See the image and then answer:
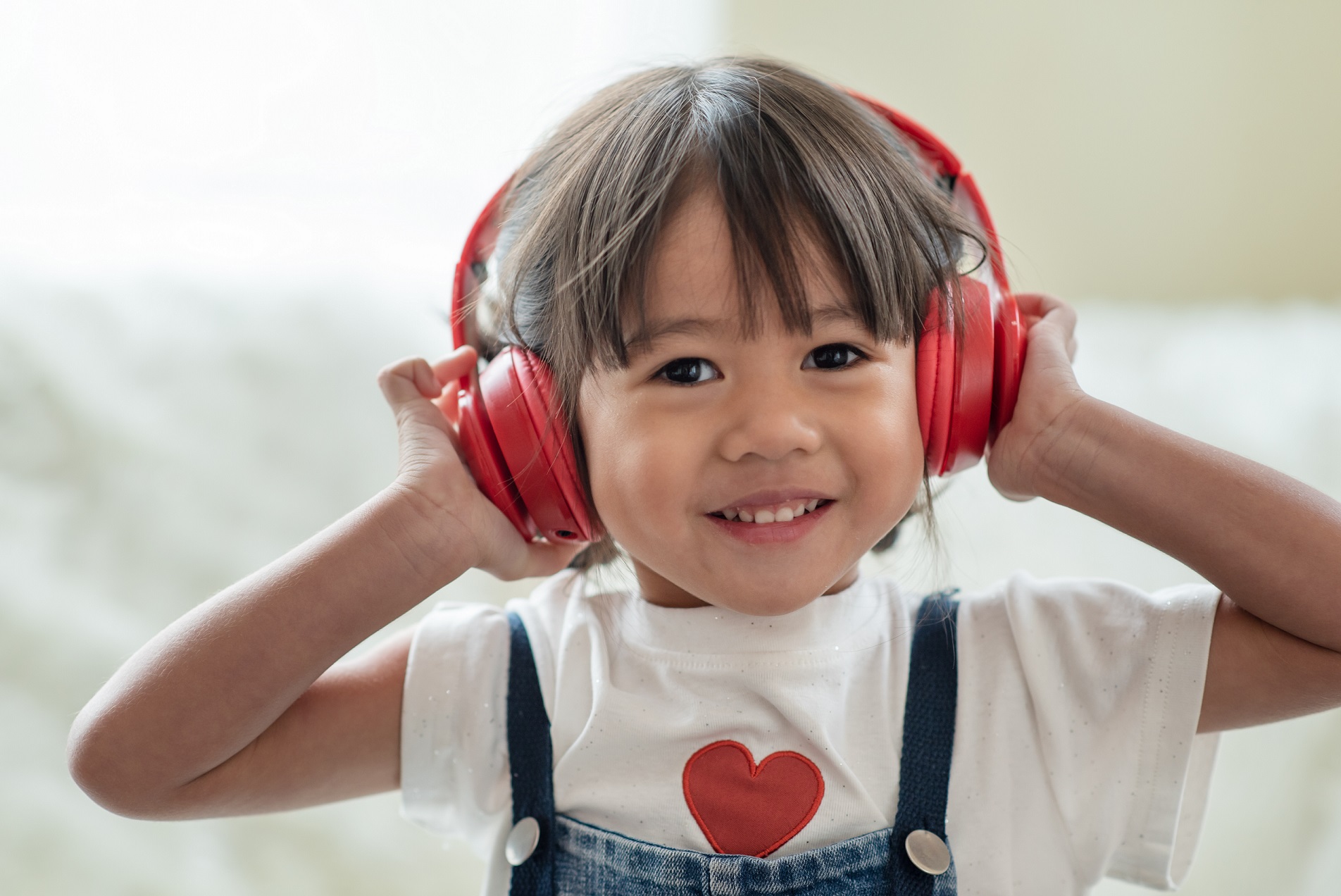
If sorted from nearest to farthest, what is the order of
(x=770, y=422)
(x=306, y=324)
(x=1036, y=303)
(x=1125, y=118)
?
(x=770, y=422) < (x=1036, y=303) < (x=306, y=324) < (x=1125, y=118)

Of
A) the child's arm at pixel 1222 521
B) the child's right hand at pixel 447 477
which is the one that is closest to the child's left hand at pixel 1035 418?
the child's arm at pixel 1222 521

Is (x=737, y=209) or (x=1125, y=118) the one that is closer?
(x=737, y=209)

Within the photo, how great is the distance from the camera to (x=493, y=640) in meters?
0.86

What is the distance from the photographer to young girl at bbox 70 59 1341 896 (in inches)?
27.4

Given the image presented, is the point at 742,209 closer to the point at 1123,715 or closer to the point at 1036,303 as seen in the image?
the point at 1036,303

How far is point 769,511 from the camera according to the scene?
2.36 feet

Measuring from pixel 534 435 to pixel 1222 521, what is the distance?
435 mm

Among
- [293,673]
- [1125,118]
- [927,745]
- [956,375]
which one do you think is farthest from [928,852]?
[1125,118]

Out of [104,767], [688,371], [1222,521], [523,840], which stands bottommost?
[523,840]

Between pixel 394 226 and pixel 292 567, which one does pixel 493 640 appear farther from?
pixel 394 226

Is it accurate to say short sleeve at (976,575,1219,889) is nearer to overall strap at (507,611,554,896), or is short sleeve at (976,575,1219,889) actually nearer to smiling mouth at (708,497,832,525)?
smiling mouth at (708,497,832,525)

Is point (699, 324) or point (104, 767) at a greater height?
point (699, 324)

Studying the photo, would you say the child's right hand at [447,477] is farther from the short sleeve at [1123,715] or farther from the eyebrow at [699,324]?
the short sleeve at [1123,715]

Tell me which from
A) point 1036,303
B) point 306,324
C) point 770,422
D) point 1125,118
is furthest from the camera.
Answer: point 1125,118
